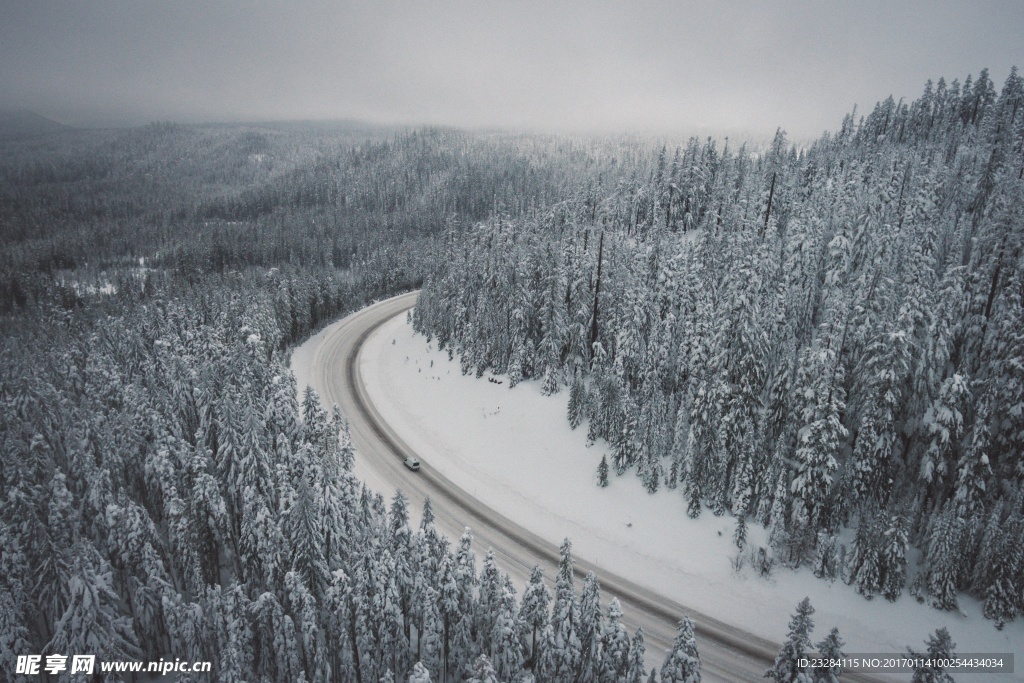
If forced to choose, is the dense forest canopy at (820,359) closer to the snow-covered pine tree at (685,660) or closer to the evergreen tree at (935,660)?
the evergreen tree at (935,660)

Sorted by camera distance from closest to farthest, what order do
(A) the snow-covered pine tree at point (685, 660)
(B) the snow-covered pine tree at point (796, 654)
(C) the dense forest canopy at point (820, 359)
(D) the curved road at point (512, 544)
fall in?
1. (B) the snow-covered pine tree at point (796, 654)
2. (A) the snow-covered pine tree at point (685, 660)
3. (D) the curved road at point (512, 544)
4. (C) the dense forest canopy at point (820, 359)

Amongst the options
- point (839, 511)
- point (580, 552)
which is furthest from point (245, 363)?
point (839, 511)

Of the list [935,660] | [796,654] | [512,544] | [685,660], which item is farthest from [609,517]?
[935,660]

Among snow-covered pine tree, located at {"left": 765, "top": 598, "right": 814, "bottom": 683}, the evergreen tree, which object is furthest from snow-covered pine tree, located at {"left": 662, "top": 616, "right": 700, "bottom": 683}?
the evergreen tree

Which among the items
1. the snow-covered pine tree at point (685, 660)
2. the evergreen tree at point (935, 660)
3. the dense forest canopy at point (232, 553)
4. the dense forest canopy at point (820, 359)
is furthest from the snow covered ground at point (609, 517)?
the snow-covered pine tree at point (685, 660)

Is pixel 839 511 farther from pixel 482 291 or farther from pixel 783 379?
pixel 482 291

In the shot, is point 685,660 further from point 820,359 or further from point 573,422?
point 573,422
